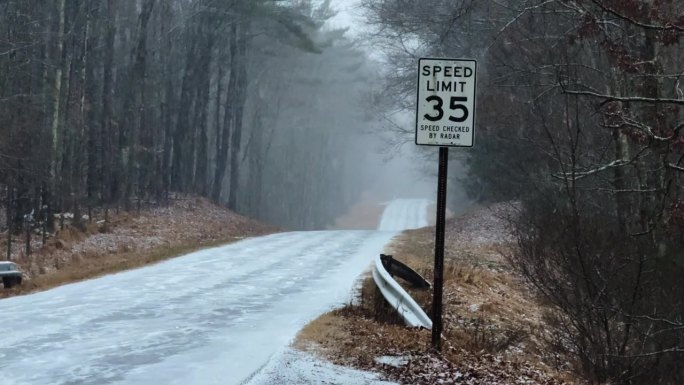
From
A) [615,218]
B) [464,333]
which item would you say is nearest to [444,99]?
[464,333]

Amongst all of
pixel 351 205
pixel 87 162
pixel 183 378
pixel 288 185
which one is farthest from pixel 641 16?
pixel 351 205

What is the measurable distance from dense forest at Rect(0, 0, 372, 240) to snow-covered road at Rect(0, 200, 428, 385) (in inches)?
415

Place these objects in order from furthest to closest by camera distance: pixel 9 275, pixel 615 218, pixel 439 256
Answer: pixel 615 218, pixel 9 275, pixel 439 256

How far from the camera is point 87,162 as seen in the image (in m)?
33.7

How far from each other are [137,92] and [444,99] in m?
30.1

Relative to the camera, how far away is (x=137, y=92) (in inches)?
1435

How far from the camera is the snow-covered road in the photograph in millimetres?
7578

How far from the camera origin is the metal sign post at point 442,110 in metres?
8.57

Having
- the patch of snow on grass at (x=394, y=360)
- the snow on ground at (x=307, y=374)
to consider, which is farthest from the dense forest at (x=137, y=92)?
the patch of snow on grass at (x=394, y=360)

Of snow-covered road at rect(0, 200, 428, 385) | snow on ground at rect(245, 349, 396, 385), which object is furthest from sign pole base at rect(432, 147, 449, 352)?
snow-covered road at rect(0, 200, 428, 385)

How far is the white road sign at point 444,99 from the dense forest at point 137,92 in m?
17.1

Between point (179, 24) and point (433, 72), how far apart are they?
1322 inches

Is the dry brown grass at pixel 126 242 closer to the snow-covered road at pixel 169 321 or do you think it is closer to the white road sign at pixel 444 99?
the snow-covered road at pixel 169 321

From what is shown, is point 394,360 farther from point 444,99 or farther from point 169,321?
point 169,321
